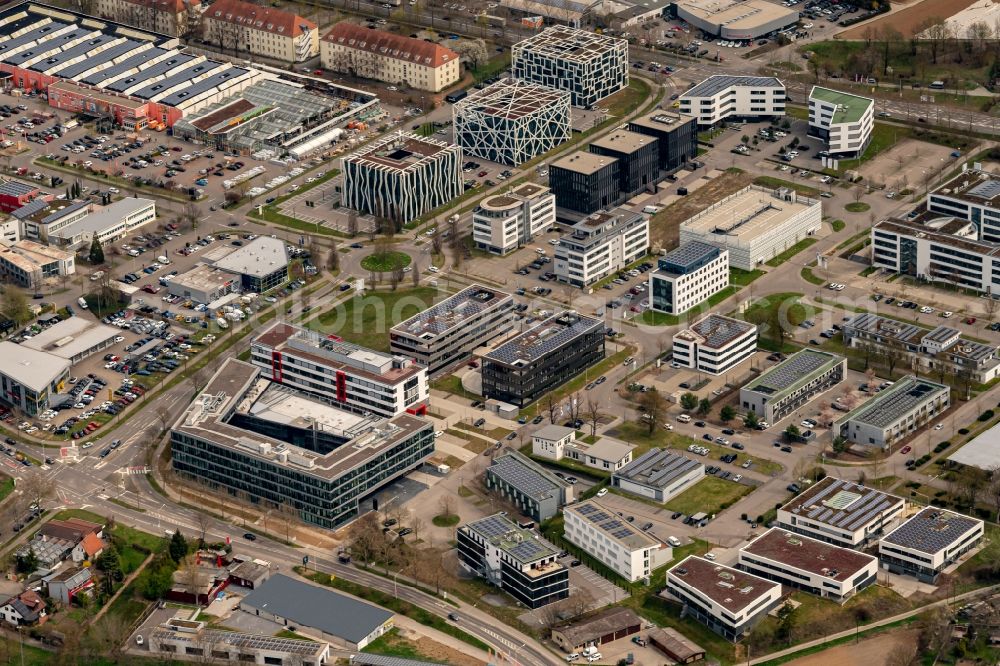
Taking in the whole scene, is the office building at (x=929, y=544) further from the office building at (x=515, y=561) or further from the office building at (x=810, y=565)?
the office building at (x=515, y=561)

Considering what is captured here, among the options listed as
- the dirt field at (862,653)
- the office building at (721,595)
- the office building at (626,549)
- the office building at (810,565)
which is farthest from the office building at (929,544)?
the office building at (626,549)

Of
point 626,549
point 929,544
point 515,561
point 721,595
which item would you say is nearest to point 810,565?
point 721,595

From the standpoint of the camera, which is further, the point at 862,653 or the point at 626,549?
the point at 626,549

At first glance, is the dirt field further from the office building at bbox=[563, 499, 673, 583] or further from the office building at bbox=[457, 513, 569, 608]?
the office building at bbox=[457, 513, 569, 608]

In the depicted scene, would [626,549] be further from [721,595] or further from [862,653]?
[862,653]

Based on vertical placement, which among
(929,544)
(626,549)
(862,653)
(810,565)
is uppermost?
(626,549)

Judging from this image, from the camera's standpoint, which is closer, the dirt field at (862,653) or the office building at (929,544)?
the dirt field at (862,653)
